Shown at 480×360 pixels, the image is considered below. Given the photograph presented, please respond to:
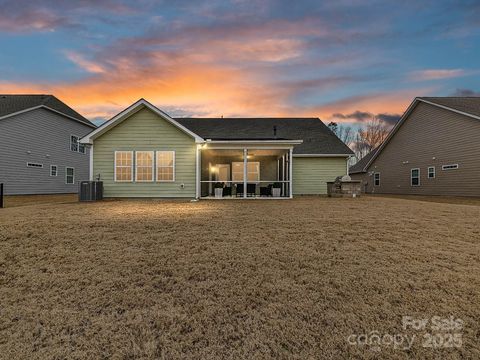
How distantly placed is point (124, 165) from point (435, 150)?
70.9 ft

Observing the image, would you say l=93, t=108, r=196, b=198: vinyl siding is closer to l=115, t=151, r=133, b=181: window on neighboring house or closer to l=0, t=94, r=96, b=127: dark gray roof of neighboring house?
l=115, t=151, r=133, b=181: window on neighboring house

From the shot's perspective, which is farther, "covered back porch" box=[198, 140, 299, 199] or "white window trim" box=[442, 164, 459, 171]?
"white window trim" box=[442, 164, 459, 171]

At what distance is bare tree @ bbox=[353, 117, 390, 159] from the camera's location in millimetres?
44344

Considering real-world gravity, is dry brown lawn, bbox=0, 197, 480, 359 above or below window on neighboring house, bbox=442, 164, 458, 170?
below

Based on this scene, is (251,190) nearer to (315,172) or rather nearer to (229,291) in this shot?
(315,172)

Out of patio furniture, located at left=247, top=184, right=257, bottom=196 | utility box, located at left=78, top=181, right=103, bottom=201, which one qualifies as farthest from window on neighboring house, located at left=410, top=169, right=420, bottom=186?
utility box, located at left=78, top=181, right=103, bottom=201

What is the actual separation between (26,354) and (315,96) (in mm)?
22034

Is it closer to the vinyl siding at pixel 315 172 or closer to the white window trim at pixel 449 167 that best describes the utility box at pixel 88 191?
the vinyl siding at pixel 315 172

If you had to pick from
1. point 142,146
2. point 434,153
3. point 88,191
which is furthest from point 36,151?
point 434,153

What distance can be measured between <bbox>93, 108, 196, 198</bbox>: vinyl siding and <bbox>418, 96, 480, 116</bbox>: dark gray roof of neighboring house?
17.8m

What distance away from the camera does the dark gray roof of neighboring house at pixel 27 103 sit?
59.2 feet

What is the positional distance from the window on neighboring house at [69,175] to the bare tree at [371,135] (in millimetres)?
40651

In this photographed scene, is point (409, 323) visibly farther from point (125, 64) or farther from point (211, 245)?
point (125, 64)

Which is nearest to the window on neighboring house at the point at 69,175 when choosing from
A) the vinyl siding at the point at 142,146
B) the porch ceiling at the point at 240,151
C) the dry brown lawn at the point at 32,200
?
the dry brown lawn at the point at 32,200
